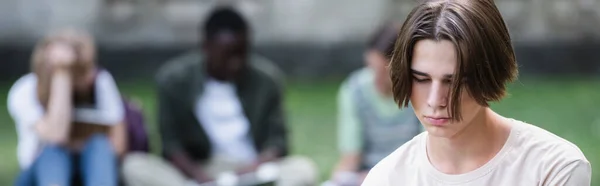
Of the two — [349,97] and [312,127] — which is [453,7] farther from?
[312,127]

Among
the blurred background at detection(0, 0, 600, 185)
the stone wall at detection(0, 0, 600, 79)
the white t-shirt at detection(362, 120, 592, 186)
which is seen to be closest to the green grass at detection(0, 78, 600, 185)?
the blurred background at detection(0, 0, 600, 185)

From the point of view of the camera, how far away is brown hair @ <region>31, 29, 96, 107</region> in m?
6.17

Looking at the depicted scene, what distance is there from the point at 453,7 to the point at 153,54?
1061cm

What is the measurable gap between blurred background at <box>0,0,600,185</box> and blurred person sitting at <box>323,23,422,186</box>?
567 centimetres

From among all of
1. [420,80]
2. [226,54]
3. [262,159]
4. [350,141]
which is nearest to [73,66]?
[226,54]

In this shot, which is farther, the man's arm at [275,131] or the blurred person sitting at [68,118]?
the man's arm at [275,131]

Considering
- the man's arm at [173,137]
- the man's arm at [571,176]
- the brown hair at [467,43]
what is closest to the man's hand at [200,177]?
the man's arm at [173,137]

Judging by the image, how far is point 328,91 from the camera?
12.4 metres

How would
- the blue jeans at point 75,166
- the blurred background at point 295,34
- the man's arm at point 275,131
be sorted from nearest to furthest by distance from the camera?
the blue jeans at point 75,166
the man's arm at point 275,131
the blurred background at point 295,34

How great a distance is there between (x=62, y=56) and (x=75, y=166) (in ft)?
1.79

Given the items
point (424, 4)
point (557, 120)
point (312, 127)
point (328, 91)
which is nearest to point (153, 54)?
point (328, 91)

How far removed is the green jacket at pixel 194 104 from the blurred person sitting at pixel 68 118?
17.4 inches

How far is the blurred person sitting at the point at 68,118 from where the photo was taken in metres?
6.05

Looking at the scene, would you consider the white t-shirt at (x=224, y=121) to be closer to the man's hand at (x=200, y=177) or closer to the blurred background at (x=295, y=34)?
the man's hand at (x=200, y=177)
